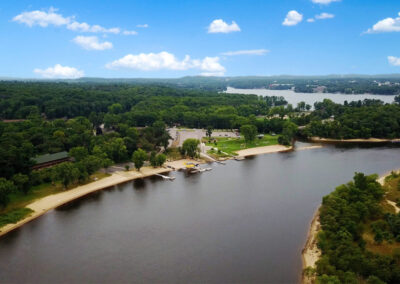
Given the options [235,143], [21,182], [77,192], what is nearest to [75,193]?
[77,192]

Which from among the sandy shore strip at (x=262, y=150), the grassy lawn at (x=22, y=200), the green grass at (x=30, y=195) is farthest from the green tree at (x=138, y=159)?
the sandy shore strip at (x=262, y=150)

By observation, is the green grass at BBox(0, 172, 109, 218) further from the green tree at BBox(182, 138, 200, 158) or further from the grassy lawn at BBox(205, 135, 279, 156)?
the grassy lawn at BBox(205, 135, 279, 156)

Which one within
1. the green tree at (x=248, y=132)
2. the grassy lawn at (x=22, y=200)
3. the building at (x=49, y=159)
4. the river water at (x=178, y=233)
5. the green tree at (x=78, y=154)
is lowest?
the river water at (x=178, y=233)

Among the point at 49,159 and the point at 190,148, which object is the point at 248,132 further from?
the point at 49,159

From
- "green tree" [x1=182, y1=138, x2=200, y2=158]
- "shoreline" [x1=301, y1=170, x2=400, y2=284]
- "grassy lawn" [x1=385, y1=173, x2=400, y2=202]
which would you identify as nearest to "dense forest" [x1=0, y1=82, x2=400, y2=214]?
"green tree" [x1=182, y1=138, x2=200, y2=158]

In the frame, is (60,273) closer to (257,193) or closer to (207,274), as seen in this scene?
(207,274)

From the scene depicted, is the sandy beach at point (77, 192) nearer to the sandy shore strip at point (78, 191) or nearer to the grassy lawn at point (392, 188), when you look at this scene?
the sandy shore strip at point (78, 191)

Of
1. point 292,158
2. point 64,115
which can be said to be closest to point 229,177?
point 292,158
